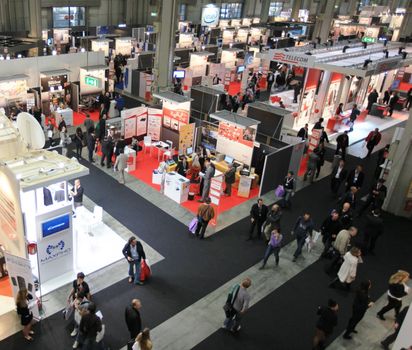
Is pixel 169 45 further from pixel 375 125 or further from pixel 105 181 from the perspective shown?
pixel 375 125

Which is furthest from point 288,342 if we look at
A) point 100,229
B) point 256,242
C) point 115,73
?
point 115,73

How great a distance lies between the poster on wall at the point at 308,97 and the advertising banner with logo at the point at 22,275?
14.2 metres

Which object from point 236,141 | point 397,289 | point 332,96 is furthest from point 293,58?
point 397,289

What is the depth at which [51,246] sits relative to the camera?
8.48 m

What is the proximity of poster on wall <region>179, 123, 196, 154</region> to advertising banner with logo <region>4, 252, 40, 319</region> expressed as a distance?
8078 mm

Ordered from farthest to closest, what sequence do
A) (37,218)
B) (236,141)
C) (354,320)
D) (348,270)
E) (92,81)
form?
(92,81) → (236,141) → (348,270) → (37,218) → (354,320)

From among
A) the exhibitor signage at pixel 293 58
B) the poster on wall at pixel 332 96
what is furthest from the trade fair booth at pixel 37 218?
the poster on wall at pixel 332 96

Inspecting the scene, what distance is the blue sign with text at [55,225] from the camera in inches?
322

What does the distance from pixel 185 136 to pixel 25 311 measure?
9.00m

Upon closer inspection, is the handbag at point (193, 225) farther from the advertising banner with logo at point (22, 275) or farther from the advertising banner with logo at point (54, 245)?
the advertising banner with logo at point (22, 275)

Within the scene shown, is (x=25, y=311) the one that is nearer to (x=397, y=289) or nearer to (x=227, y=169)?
(x=397, y=289)

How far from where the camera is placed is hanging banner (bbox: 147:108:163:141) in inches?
617

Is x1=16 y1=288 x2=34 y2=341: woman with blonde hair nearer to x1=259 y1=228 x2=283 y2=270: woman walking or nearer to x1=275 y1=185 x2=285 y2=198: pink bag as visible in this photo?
x1=259 y1=228 x2=283 y2=270: woman walking

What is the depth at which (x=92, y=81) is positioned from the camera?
1723 cm
